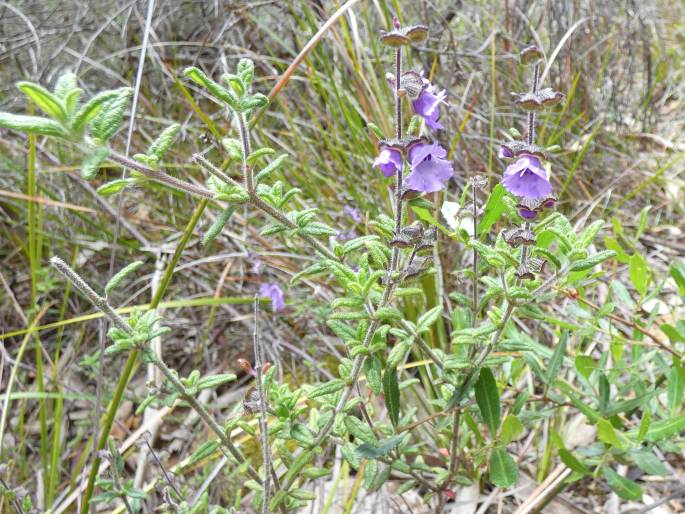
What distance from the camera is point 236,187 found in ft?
3.75

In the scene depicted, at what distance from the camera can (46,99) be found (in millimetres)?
900

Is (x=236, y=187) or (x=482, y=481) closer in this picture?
(x=236, y=187)

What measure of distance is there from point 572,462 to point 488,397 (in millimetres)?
264

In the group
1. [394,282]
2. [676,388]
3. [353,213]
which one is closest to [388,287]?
[394,282]

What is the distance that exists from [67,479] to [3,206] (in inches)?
55.8

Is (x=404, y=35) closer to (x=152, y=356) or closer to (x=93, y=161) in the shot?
(x=93, y=161)

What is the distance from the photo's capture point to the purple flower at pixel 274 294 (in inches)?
95.6

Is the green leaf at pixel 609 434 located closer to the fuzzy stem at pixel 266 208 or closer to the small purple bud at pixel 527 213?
the small purple bud at pixel 527 213

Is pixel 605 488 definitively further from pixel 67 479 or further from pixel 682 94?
pixel 682 94

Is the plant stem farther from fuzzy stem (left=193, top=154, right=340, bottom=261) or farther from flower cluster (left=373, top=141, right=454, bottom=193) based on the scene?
fuzzy stem (left=193, top=154, right=340, bottom=261)

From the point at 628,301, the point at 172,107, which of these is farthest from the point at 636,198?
the point at 172,107

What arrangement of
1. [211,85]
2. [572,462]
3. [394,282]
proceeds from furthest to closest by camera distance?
[572,462]
[394,282]
[211,85]

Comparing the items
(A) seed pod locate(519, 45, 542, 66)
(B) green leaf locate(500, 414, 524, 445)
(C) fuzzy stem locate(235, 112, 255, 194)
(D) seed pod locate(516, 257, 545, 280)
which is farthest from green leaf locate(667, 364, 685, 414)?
(C) fuzzy stem locate(235, 112, 255, 194)

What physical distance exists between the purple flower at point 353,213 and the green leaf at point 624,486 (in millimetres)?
1249
